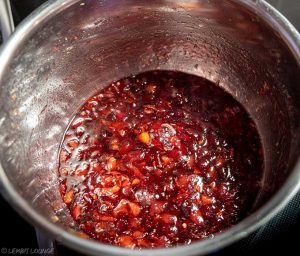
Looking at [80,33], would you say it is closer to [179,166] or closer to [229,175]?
[179,166]

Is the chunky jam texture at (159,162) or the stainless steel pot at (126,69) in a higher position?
the stainless steel pot at (126,69)

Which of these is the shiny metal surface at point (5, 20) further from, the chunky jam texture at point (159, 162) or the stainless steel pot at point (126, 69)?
the chunky jam texture at point (159, 162)

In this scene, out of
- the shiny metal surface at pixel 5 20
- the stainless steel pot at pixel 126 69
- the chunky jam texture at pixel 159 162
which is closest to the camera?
the stainless steel pot at pixel 126 69

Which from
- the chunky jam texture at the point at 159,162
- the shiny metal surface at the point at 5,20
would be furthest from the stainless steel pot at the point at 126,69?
the shiny metal surface at the point at 5,20

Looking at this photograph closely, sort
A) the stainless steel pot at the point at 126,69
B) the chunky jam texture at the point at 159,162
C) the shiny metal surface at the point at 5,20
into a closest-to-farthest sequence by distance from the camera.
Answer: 1. the stainless steel pot at the point at 126,69
2. the chunky jam texture at the point at 159,162
3. the shiny metal surface at the point at 5,20

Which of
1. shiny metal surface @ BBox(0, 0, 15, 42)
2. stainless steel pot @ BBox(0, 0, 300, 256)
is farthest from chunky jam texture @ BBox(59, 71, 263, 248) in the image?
shiny metal surface @ BBox(0, 0, 15, 42)

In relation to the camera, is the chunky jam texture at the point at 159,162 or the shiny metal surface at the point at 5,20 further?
the shiny metal surface at the point at 5,20
